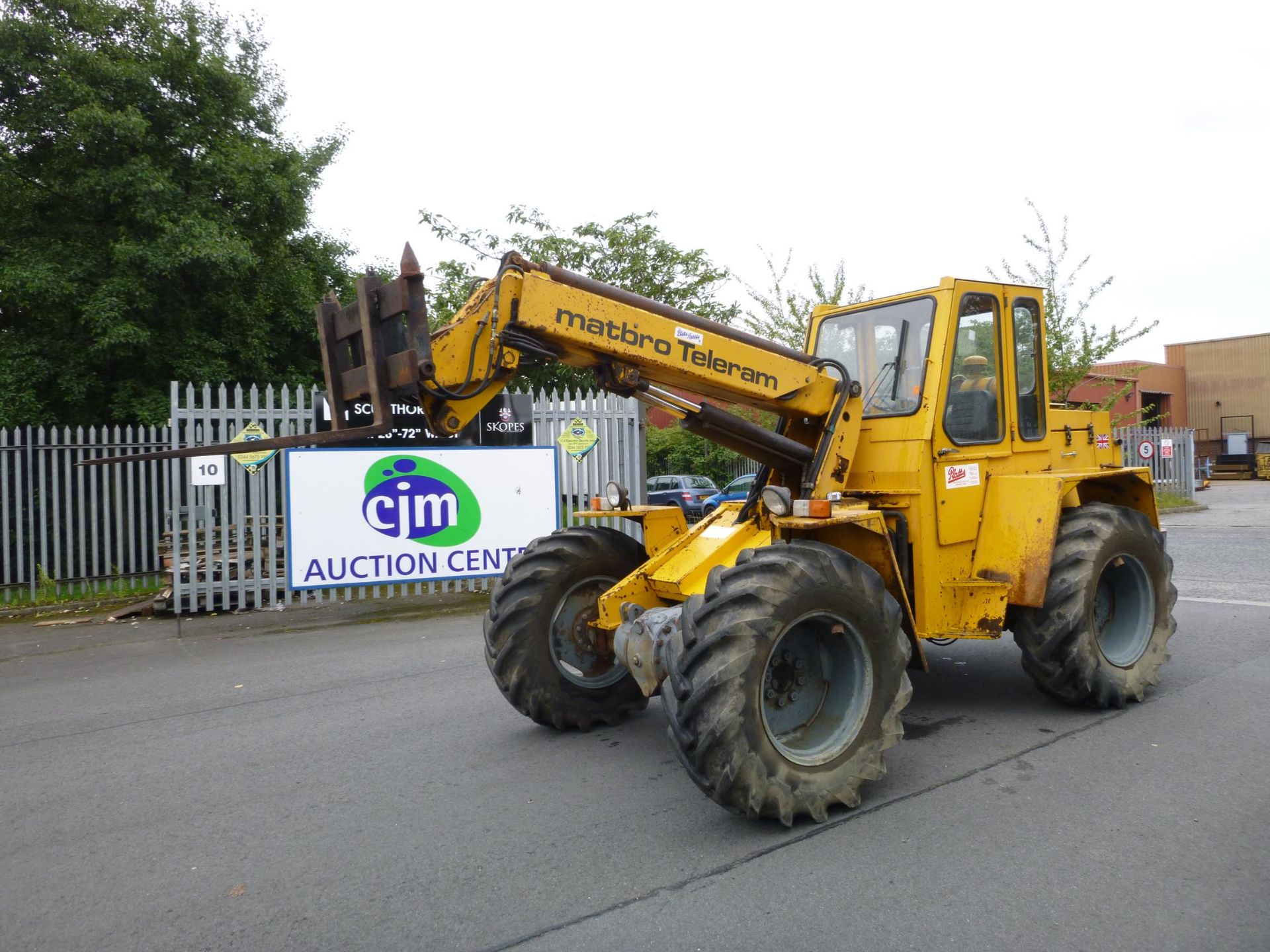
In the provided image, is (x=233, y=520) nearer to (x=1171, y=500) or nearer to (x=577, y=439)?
(x=577, y=439)

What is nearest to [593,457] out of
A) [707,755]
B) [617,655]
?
[617,655]

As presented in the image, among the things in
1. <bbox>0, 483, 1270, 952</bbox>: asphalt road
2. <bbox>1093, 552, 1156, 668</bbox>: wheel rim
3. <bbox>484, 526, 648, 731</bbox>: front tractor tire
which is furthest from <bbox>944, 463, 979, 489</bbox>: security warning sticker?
<bbox>484, 526, 648, 731</bbox>: front tractor tire

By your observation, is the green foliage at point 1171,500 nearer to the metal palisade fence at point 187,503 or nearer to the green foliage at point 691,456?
the green foliage at point 691,456

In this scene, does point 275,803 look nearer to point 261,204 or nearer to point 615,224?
point 261,204

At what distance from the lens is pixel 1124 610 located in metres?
6.21

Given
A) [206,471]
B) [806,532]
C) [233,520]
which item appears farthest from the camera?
[233,520]

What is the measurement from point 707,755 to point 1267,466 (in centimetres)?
5044

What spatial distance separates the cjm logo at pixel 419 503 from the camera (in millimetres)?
10789

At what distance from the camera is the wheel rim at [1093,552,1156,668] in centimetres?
602

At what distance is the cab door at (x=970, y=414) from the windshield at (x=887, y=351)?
0.58 ft

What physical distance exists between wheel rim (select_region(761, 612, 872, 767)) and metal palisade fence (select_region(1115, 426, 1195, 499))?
2383 centimetres

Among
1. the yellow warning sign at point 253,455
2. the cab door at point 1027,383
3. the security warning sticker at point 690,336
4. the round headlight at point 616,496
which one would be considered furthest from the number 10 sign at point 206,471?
the cab door at point 1027,383

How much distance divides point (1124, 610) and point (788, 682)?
3158mm

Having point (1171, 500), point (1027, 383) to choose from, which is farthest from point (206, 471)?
point (1171, 500)
